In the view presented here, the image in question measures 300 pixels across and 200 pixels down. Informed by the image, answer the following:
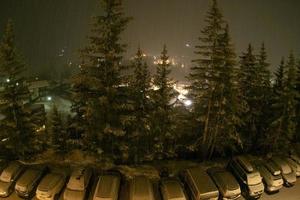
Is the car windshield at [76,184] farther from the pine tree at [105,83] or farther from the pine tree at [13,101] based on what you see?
the pine tree at [13,101]

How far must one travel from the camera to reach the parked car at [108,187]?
1432cm

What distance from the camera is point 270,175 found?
57.6 feet

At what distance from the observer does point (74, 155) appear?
69.8ft

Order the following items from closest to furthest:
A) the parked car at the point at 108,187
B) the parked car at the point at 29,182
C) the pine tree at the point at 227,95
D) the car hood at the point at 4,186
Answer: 1. the parked car at the point at 108,187
2. the parked car at the point at 29,182
3. the car hood at the point at 4,186
4. the pine tree at the point at 227,95

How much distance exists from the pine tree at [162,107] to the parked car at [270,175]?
5.94 meters

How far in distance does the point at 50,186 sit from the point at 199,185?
7.90 meters

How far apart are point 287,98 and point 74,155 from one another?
15759mm

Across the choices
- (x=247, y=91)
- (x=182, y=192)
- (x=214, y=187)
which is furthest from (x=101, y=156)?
(x=247, y=91)

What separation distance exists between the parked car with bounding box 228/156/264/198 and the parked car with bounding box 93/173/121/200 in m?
7.20

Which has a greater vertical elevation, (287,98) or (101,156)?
(287,98)

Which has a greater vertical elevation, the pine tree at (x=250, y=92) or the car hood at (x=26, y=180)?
the pine tree at (x=250, y=92)

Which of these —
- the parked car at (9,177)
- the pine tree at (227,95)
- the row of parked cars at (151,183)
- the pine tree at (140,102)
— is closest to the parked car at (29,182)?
the row of parked cars at (151,183)

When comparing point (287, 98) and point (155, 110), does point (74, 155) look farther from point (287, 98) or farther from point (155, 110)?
point (287, 98)

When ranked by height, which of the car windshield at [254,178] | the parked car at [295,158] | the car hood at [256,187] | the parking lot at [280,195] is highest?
the parked car at [295,158]
